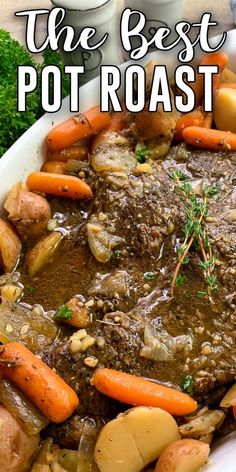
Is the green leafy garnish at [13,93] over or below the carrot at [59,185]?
over

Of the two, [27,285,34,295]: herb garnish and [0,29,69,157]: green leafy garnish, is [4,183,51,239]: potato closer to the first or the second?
[27,285,34,295]: herb garnish

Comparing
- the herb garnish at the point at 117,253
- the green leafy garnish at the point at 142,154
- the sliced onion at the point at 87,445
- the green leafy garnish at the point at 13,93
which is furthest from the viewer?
the green leafy garnish at the point at 13,93

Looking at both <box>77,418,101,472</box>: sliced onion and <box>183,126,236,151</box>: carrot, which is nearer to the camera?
<box>77,418,101,472</box>: sliced onion

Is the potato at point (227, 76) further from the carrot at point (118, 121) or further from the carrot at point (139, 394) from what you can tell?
the carrot at point (139, 394)

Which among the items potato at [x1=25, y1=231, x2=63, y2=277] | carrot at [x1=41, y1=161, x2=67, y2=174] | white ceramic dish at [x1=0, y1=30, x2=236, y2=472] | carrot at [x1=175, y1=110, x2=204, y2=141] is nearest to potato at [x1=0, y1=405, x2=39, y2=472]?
potato at [x1=25, y1=231, x2=63, y2=277]

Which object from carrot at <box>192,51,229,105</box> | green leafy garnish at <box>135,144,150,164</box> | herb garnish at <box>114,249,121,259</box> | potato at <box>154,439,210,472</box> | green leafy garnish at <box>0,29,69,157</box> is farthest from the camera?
carrot at <box>192,51,229,105</box>

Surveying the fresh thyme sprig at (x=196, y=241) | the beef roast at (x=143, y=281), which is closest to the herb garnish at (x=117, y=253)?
the beef roast at (x=143, y=281)

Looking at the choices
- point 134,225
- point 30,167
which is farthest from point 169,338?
point 30,167
